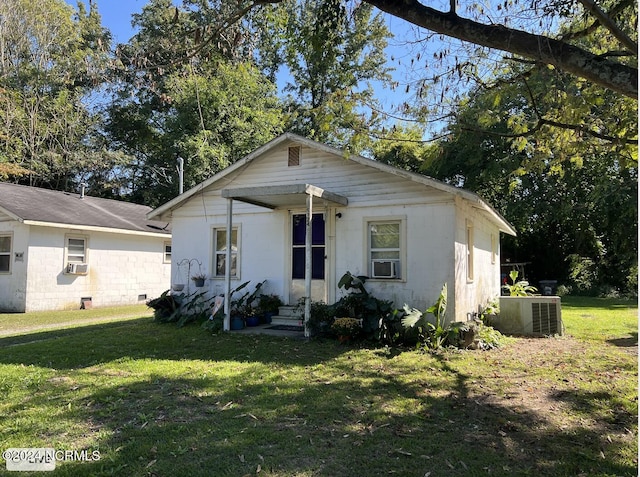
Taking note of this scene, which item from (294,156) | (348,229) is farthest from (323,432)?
(294,156)

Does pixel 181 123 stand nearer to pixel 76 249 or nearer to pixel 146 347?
pixel 76 249

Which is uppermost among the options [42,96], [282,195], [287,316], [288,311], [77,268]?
[42,96]

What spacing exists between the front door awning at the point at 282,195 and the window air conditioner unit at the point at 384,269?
4.90ft

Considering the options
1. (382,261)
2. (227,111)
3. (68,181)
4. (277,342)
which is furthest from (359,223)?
(68,181)

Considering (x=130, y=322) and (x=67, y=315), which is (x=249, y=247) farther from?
(x=67, y=315)

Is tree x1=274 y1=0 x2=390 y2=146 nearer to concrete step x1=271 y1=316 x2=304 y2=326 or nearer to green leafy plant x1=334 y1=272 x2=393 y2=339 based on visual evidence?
green leafy plant x1=334 y1=272 x2=393 y2=339

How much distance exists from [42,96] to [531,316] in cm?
2480

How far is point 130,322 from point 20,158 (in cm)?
1542

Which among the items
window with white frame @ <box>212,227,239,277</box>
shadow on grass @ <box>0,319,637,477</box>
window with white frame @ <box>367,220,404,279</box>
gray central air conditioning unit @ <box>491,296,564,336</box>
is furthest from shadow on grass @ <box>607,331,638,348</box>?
window with white frame @ <box>212,227,239,277</box>

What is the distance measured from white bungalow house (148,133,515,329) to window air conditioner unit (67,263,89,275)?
4741 mm

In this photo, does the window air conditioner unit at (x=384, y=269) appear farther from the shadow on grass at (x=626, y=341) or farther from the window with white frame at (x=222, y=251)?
the shadow on grass at (x=626, y=341)

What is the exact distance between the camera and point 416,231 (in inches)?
361

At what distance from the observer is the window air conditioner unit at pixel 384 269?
941cm

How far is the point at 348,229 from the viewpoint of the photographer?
987 centimetres
